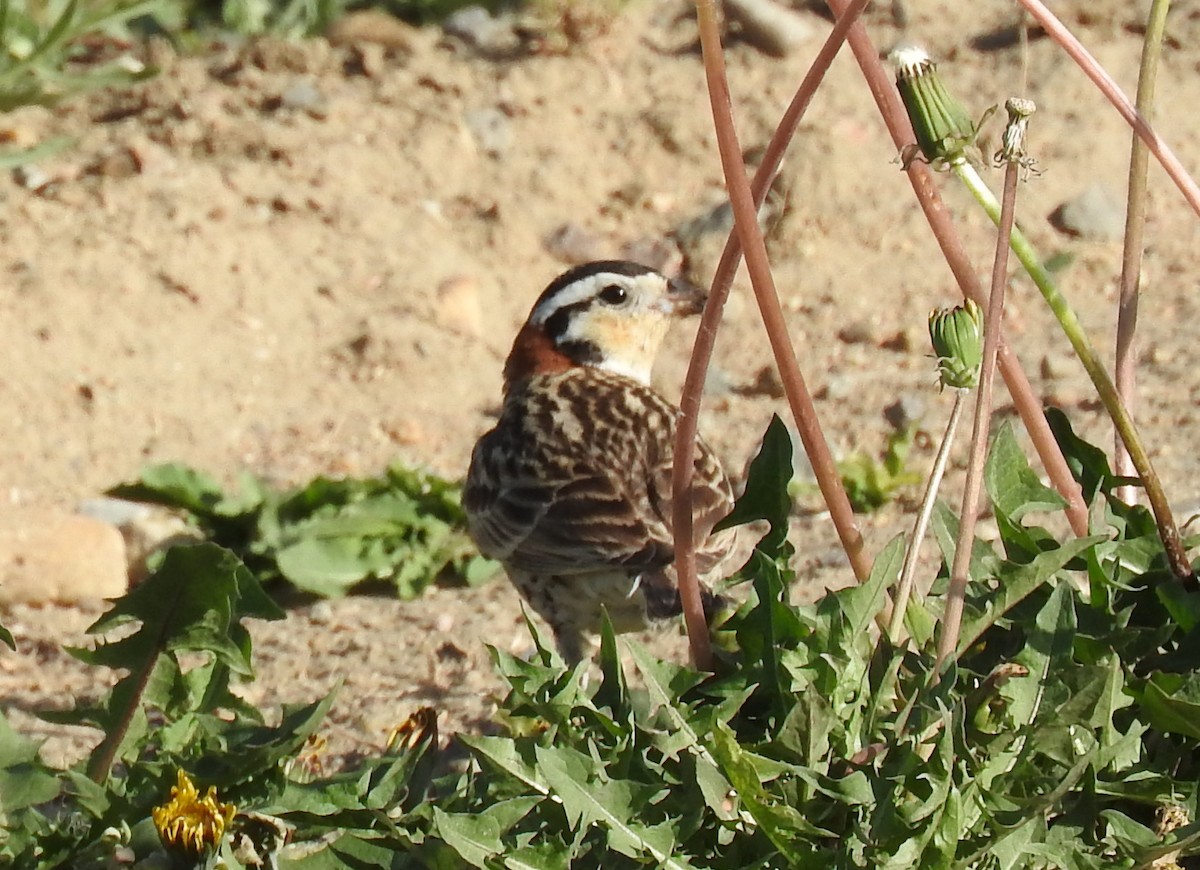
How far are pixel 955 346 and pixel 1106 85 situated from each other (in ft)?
1.67

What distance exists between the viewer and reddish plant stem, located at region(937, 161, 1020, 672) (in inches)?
116

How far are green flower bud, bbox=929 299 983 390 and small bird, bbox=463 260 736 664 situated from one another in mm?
1714

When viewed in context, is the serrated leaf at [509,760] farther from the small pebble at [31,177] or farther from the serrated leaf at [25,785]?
the small pebble at [31,177]

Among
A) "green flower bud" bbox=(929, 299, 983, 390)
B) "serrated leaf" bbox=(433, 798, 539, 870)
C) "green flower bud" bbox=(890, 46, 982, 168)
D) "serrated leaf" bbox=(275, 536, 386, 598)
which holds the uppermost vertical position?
"green flower bud" bbox=(890, 46, 982, 168)

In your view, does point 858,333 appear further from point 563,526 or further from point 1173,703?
point 1173,703

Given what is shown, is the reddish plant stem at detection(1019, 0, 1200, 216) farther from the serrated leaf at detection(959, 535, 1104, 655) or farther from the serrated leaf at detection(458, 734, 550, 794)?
the serrated leaf at detection(458, 734, 550, 794)

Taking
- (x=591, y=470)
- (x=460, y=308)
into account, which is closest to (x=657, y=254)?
(x=460, y=308)

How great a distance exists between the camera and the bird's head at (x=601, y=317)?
6695mm

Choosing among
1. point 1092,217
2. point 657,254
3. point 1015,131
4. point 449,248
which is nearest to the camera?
point 1015,131

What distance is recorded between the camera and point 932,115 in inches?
113

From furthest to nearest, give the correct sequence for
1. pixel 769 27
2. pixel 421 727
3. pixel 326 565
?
pixel 769 27
pixel 326 565
pixel 421 727

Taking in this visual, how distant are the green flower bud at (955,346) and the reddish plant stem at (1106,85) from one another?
0.43 meters

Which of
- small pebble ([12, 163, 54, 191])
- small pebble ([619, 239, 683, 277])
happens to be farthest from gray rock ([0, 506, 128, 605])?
small pebble ([619, 239, 683, 277])

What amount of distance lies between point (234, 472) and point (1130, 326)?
433cm
